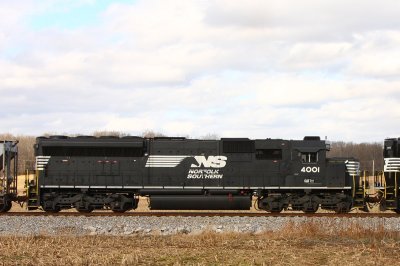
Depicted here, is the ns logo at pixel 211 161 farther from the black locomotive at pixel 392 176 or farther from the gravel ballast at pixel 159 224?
the black locomotive at pixel 392 176

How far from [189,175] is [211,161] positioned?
4.25 ft

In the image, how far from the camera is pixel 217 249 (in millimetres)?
12641

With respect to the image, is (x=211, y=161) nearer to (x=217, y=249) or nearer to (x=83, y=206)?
(x=83, y=206)

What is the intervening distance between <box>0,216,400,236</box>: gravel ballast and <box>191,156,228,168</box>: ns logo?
4.10m

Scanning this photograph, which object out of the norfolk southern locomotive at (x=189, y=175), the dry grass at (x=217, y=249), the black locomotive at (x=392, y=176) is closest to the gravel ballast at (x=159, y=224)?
the dry grass at (x=217, y=249)

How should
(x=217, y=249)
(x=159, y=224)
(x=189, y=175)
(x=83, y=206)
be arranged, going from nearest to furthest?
(x=217, y=249), (x=159, y=224), (x=83, y=206), (x=189, y=175)

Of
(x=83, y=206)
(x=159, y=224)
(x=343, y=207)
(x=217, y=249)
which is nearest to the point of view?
(x=217, y=249)

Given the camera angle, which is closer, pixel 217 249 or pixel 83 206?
pixel 217 249

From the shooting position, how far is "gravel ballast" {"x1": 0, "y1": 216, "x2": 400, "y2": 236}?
1711cm

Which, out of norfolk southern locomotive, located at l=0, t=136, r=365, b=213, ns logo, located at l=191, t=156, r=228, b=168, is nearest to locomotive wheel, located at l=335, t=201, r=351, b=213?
norfolk southern locomotive, located at l=0, t=136, r=365, b=213

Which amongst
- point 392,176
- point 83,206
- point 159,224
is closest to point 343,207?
point 392,176

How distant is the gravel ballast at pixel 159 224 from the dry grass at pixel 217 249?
177 cm

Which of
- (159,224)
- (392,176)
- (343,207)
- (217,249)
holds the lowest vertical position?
(159,224)

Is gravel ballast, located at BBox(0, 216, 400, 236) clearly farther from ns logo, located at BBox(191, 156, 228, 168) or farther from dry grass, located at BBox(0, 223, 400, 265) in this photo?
ns logo, located at BBox(191, 156, 228, 168)
